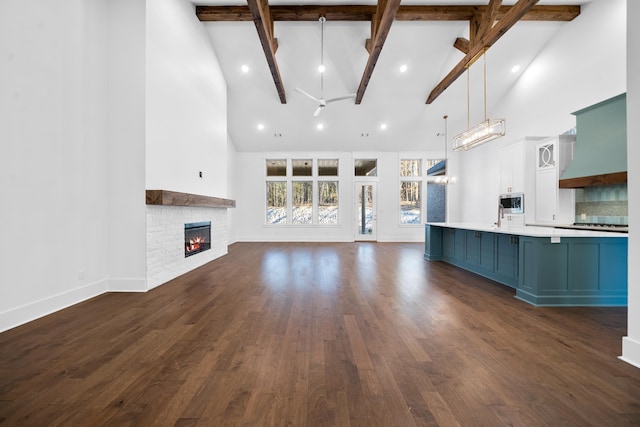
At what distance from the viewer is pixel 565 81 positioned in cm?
538

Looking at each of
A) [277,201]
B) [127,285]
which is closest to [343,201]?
[277,201]

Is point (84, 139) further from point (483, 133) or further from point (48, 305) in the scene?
point (483, 133)

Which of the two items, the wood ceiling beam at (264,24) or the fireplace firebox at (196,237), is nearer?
the wood ceiling beam at (264,24)

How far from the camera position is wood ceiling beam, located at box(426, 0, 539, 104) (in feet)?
13.1

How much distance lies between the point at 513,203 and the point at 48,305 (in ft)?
27.2

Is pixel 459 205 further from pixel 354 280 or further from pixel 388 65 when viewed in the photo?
pixel 354 280

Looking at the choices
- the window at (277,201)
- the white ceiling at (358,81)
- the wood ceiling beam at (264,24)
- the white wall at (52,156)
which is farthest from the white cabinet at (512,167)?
the white wall at (52,156)

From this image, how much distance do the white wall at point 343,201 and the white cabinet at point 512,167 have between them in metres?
2.49

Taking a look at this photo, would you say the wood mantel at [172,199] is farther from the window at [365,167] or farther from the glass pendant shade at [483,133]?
the window at [365,167]

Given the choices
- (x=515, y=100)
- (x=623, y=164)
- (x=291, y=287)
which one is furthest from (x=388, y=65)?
(x=291, y=287)

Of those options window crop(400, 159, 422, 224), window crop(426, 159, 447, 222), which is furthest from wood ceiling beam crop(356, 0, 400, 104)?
window crop(426, 159, 447, 222)

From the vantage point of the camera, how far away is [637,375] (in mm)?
1631

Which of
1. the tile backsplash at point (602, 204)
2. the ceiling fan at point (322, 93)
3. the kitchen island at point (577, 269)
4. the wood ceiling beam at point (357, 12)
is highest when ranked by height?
the wood ceiling beam at point (357, 12)

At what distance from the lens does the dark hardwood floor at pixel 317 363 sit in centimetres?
132
